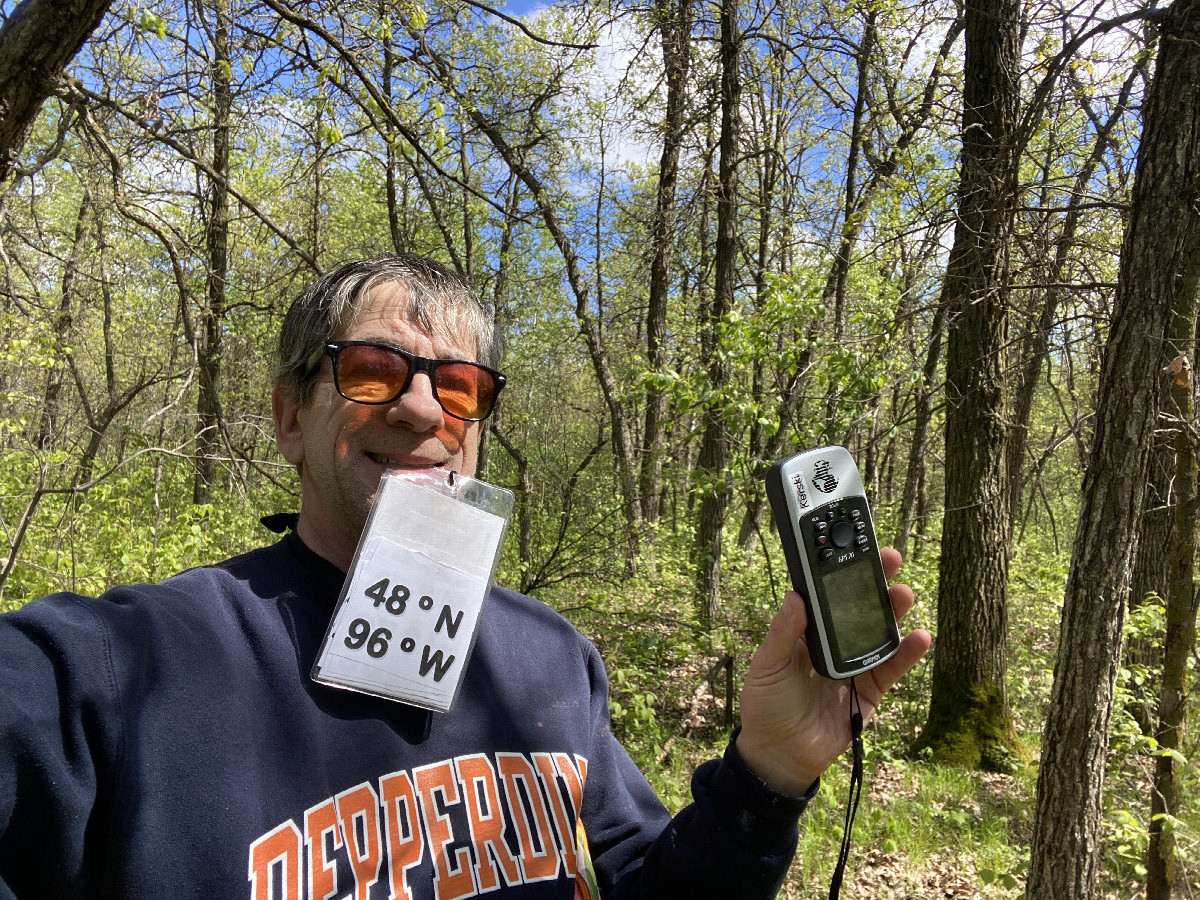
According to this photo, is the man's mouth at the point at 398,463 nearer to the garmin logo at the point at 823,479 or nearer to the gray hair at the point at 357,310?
the gray hair at the point at 357,310

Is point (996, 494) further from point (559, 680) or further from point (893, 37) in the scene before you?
point (559, 680)

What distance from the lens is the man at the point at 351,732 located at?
93 centimetres

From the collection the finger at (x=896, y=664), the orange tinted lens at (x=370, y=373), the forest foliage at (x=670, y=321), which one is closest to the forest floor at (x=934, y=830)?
the forest foliage at (x=670, y=321)

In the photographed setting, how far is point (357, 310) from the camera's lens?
1.50m

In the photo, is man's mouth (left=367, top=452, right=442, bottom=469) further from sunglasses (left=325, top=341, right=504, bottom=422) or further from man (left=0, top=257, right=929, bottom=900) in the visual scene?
sunglasses (left=325, top=341, right=504, bottom=422)

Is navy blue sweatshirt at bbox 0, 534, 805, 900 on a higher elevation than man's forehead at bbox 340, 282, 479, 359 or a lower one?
lower

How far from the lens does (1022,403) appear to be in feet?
28.1

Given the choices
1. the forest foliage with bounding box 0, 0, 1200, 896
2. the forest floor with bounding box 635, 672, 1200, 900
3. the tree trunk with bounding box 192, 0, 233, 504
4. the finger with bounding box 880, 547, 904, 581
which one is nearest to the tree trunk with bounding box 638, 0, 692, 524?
the forest foliage with bounding box 0, 0, 1200, 896

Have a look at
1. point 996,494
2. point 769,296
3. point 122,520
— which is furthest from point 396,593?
point 122,520

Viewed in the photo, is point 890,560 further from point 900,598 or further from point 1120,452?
point 1120,452

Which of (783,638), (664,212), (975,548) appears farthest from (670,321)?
(783,638)

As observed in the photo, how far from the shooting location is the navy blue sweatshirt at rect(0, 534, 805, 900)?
911mm

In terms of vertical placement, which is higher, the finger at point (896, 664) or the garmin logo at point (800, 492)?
the garmin logo at point (800, 492)

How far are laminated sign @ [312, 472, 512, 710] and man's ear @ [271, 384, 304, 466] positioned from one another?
0.34 m
